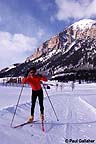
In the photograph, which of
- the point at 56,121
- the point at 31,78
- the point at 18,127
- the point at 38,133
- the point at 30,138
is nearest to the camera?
the point at 30,138

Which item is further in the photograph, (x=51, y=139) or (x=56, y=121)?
(x=56, y=121)

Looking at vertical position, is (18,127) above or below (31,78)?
below

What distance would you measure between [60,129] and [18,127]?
4.92ft

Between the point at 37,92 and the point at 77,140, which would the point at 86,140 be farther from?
the point at 37,92

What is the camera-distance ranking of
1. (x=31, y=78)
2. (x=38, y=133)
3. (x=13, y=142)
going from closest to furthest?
(x=13, y=142) → (x=38, y=133) → (x=31, y=78)

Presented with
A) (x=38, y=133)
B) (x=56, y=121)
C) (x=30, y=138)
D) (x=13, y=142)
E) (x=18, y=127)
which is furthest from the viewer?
(x=56, y=121)

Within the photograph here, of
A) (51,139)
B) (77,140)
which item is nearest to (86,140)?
(77,140)

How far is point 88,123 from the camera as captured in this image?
12.9 meters

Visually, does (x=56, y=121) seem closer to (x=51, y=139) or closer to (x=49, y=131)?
(x=49, y=131)

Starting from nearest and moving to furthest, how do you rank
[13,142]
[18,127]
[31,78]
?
[13,142]
[18,127]
[31,78]

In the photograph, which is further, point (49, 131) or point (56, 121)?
point (56, 121)

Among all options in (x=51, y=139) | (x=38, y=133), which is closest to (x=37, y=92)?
(x=38, y=133)

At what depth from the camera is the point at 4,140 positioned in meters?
9.05

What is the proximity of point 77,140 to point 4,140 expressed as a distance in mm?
2122
